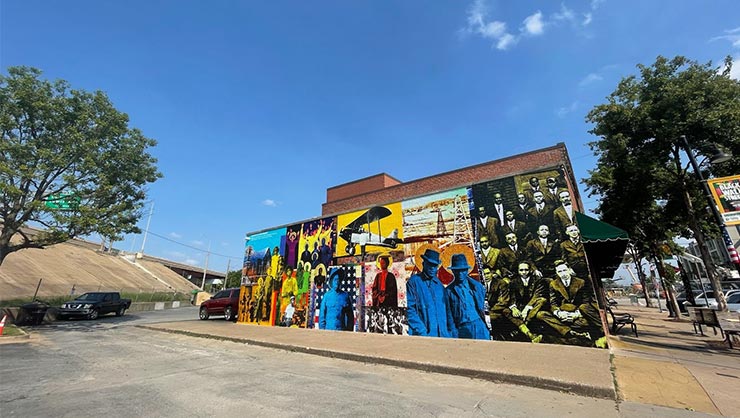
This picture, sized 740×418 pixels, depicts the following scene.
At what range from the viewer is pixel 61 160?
42.5ft

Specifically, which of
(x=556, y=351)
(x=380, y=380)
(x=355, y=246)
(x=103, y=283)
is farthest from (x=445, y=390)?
(x=103, y=283)

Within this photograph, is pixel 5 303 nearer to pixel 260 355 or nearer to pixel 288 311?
pixel 288 311

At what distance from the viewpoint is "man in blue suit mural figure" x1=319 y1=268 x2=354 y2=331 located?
13930 mm

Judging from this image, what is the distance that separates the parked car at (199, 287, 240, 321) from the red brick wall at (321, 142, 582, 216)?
8.67 metres

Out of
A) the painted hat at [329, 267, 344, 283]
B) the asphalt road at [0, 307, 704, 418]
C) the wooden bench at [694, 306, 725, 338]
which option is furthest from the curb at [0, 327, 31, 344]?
the wooden bench at [694, 306, 725, 338]

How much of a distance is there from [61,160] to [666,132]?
76.4 ft

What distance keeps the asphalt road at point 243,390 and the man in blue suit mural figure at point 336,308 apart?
5.44 metres

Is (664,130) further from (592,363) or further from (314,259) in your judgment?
(314,259)

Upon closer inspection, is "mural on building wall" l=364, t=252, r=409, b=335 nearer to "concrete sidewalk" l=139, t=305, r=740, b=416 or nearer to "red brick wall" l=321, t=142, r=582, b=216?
"concrete sidewalk" l=139, t=305, r=740, b=416

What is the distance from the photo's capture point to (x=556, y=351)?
8.17 meters

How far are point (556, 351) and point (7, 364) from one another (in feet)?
43.6

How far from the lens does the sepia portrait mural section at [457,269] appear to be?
30.9 feet

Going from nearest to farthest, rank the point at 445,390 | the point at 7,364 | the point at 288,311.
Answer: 1. the point at 445,390
2. the point at 7,364
3. the point at 288,311

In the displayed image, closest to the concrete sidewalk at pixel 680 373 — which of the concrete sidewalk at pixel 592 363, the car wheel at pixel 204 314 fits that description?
the concrete sidewalk at pixel 592 363
